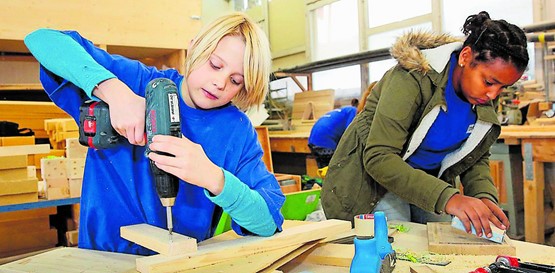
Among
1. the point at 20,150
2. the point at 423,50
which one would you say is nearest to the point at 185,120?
the point at 423,50

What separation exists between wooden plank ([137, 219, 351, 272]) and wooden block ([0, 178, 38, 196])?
1947mm

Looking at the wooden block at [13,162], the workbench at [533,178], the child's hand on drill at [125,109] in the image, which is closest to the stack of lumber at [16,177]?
the wooden block at [13,162]

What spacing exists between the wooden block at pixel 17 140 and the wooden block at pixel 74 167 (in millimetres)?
345

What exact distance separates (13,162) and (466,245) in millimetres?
2372

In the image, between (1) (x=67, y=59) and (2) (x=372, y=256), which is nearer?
(2) (x=372, y=256)

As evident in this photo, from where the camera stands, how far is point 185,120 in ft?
3.97

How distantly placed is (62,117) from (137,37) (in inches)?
32.6

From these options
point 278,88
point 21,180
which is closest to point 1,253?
point 21,180

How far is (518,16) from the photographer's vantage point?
4.23 meters

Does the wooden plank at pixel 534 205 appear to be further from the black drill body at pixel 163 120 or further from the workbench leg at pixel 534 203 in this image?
the black drill body at pixel 163 120

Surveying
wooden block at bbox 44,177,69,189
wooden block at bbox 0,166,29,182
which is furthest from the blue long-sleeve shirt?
wooden block at bbox 0,166,29,182

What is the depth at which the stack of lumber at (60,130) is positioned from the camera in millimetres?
3023

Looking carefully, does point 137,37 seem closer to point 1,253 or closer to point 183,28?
point 183,28

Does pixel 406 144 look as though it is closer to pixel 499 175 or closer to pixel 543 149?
pixel 543 149
